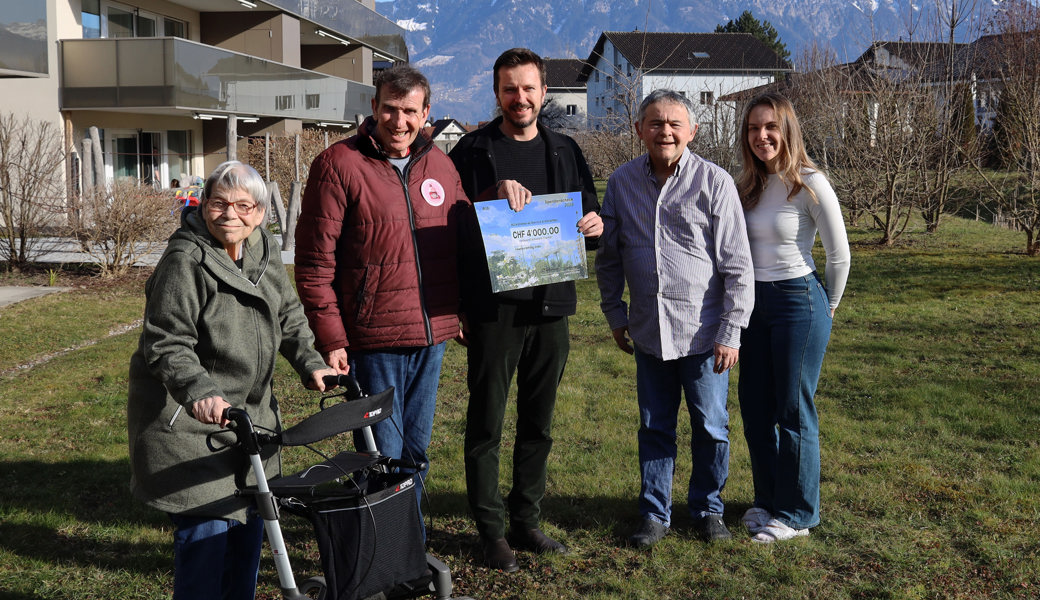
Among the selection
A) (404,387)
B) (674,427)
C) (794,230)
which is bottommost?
(674,427)

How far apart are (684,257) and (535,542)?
1.59 metres

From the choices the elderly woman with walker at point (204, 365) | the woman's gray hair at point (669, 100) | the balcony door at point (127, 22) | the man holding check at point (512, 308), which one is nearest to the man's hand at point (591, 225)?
the man holding check at point (512, 308)

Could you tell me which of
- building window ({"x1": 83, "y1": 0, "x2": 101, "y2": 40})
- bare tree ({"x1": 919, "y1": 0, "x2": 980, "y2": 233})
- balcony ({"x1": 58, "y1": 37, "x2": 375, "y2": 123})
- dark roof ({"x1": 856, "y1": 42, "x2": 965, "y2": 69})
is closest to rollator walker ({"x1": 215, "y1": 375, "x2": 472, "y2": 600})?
bare tree ({"x1": 919, "y1": 0, "x2": 980, "y2": 233})

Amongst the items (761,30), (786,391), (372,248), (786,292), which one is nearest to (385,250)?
(372,248)

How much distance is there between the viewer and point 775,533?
455 centimetres

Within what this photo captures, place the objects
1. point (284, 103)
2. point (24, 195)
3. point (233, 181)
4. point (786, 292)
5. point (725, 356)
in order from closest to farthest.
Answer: point (233, 181)
point (725, 356)
point (786, 292)
point (24, 195)
point (284, 103)

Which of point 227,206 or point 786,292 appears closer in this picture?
point 227,206

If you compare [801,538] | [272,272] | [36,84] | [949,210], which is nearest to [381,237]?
[272,272]

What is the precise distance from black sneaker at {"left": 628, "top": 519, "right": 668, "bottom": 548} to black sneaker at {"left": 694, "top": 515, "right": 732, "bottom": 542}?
0.20 metres

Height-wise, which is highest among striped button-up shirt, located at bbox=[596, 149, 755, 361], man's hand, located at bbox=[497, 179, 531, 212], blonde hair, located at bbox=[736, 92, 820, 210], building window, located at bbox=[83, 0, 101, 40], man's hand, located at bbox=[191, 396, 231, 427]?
building window, located at bbox=[83, 0, 101, 40]

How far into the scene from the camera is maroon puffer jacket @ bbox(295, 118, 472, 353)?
3.63 m

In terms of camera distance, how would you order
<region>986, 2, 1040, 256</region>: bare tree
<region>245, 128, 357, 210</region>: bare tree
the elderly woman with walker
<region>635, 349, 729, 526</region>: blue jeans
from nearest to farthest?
the elderly woman with walker → <region>635, 349, 729, 526</region>: blue jeans → <region>986, 2, 1040, 256</region>: bare tree → <region>245, 128, 357, 210</region>: bare tree

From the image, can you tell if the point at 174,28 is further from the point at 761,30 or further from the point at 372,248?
the point at 761,30

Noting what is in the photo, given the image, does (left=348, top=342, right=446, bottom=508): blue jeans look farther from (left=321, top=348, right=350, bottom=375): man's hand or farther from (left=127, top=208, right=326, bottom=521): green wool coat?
(left=127, top=208, right=326, bottom=521): green wool coat
